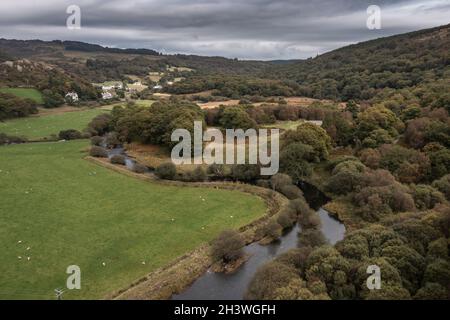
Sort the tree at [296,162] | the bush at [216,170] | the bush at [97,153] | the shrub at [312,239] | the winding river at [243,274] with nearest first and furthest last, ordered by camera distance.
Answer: the winding river at [243,274] < the shrub at [312,239] < the tree at [296,162] < the bush at [216,170] < the bush at [97,153]

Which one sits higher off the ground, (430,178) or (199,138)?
(199,138)

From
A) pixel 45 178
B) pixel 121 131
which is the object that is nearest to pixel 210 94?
pixel 121 131


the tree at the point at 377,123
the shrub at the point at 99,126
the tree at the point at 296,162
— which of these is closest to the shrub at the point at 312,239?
the tree at the point at 296,162

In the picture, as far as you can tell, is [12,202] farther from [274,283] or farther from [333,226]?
[333,226]

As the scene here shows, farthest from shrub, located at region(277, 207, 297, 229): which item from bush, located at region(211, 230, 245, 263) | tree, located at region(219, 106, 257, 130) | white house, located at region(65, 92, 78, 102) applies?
white house, located at region(65, 92, 78, 102)

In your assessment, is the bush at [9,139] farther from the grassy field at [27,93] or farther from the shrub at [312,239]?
the shrub at [312,239]

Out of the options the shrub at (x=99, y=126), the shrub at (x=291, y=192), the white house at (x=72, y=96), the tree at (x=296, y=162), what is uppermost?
the white house at (x=72, y=96)

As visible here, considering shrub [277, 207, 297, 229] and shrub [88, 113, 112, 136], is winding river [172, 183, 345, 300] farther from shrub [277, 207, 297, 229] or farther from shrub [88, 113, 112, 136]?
shrub [88, 113, 112, 136]
